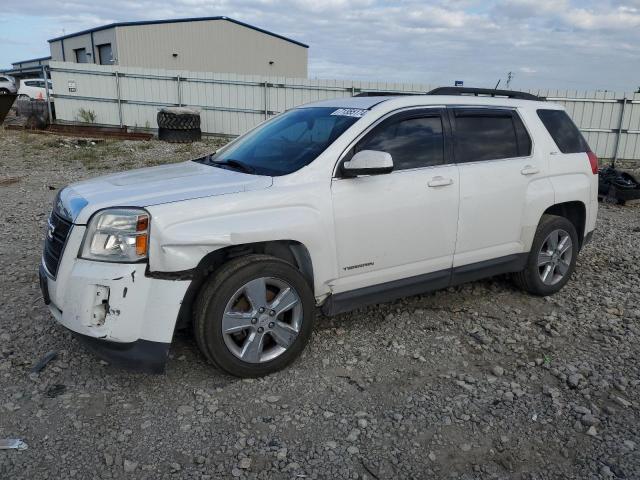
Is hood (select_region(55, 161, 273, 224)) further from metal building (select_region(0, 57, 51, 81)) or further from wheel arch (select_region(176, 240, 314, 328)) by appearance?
metal building (select_region(0, 57, 51, 81))

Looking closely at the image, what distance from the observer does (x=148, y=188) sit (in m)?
3.35

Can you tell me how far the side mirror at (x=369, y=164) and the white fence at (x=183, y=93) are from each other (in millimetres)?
13729

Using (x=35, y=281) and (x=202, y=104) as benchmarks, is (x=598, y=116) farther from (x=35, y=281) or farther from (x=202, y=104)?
(x=35, y=281)

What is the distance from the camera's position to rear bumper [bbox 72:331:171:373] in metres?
3.06

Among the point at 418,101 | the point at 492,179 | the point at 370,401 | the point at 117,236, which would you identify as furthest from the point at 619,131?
the point at 117,236

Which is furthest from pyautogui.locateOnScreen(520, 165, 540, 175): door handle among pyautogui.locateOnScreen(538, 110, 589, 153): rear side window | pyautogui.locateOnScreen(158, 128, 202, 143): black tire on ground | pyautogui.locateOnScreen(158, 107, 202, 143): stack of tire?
pyautogui.locateOnScreen(158, 128, 202, 143): black tire on ground

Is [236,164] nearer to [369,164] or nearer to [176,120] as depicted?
[369,164]

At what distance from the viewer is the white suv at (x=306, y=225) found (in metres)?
3.05

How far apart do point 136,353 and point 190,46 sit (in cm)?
3271

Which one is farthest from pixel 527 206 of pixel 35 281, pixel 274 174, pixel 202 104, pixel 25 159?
pixel 202 104

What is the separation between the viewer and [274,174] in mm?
3619

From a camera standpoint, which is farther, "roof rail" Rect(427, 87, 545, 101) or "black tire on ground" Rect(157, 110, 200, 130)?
"black tire on ground" Rect(157, 110, 200, 130)

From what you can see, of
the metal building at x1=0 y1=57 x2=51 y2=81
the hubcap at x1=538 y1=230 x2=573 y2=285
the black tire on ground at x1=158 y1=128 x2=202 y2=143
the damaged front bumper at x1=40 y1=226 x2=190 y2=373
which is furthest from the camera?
the metal building at x1=0 y1=57 x2=51 y2=81

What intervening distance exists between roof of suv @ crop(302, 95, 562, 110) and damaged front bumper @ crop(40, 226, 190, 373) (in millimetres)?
1968
